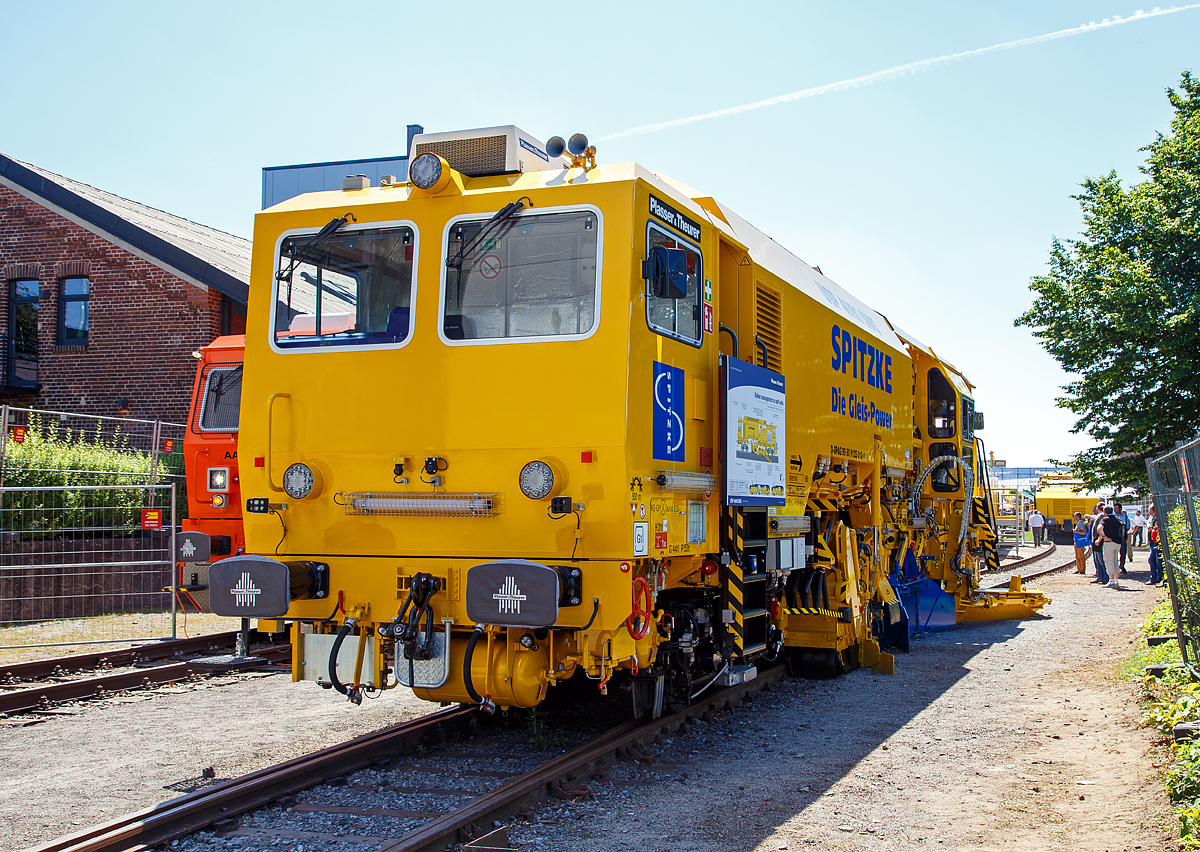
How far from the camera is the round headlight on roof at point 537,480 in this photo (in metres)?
5.70

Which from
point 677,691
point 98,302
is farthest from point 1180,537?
point 98,302

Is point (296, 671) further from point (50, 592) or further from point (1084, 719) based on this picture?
point (50, 592)

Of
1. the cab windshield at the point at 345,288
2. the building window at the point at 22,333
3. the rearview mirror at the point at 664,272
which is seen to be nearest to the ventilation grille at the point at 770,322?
the rearview mirror at the point at 664,272

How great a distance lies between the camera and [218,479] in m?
11.8

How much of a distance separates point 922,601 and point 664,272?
866 centimetres

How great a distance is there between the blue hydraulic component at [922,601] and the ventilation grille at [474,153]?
8092 millimetres

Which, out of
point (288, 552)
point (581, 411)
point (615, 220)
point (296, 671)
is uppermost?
point (615, 220)

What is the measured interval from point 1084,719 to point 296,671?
19.6 feet

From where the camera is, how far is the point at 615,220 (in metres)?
5.85

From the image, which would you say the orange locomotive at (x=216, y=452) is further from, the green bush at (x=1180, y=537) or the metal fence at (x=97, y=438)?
the green bush at (x=1180, y=537)

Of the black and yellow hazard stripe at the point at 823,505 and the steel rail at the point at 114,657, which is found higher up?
the black and yellow hazard stripe at the point at 823,505

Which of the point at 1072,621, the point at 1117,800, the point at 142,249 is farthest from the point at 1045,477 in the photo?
the point at 1117,800

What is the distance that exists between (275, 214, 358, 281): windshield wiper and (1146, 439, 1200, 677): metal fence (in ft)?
18.7

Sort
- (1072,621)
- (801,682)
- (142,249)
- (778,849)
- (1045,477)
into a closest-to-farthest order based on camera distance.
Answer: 1. (778,849)
2. (801,682)
3. (1072,621)
4. (142,249)
5. (1045,477)
